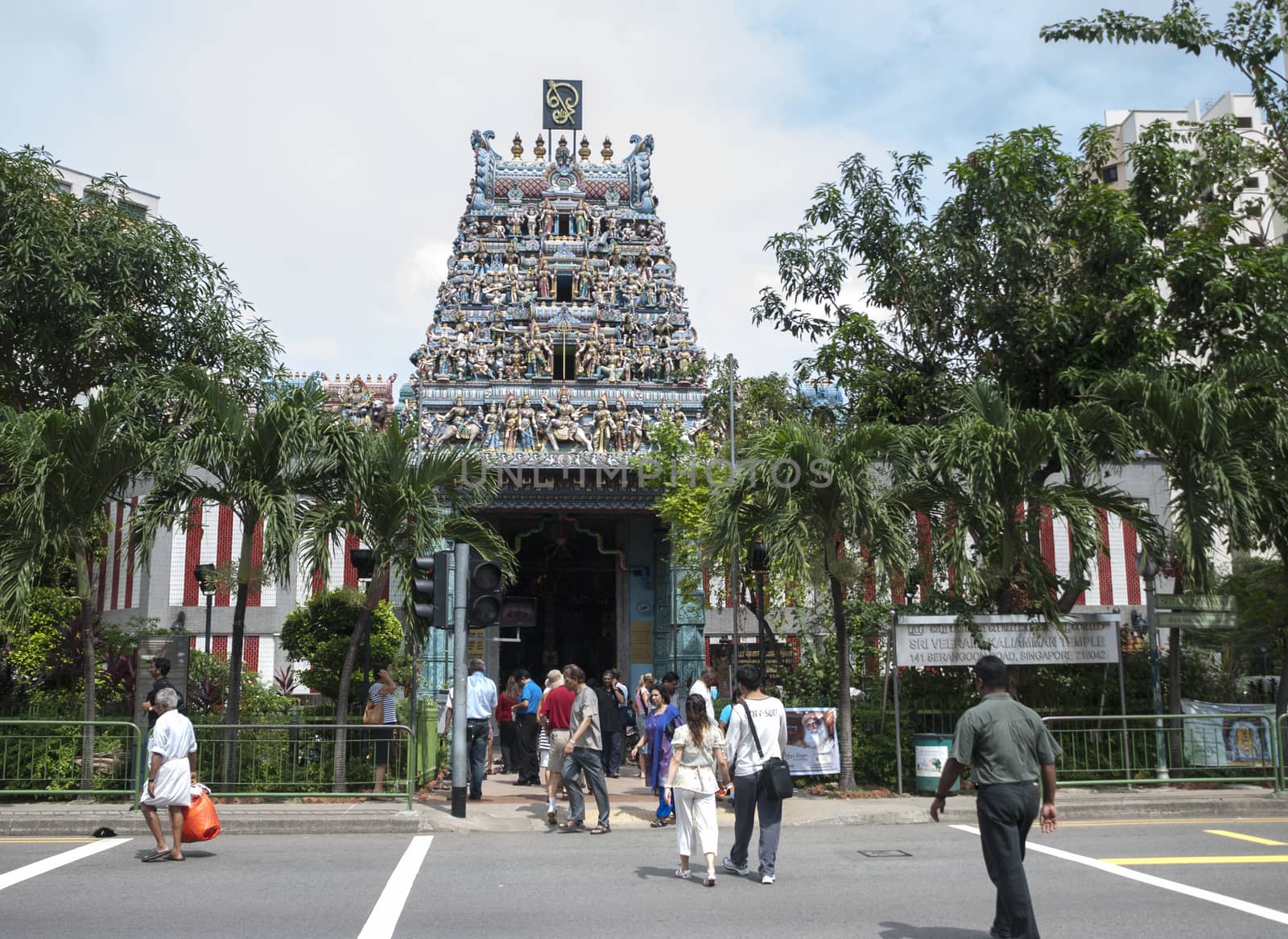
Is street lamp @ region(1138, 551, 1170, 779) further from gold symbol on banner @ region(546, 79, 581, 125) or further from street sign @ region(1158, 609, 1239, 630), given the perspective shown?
gold symbol on banner @ region(546, 79, 581, 125)

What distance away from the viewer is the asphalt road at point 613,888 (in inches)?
295

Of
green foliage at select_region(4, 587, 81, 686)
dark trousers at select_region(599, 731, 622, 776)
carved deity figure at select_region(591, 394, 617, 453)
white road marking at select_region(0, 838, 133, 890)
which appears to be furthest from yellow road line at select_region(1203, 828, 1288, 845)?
green foliage at select_region(4, 587, 81, 686)

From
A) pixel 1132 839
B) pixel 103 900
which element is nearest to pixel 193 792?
pixel 103 900

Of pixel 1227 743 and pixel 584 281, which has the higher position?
pixel 584 281

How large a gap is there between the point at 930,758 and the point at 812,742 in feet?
4.97

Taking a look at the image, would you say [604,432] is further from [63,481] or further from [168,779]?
[168,779]

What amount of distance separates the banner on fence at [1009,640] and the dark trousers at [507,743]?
20.9 feet

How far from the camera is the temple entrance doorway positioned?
3356cm

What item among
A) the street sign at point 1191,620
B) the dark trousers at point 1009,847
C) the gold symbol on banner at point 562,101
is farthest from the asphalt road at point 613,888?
the gold symbol on banner at point 562,101

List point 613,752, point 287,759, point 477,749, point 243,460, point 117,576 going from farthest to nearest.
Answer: point 117,576 < point 613,752 < point 477,749 < point 243,460 < point 287,759

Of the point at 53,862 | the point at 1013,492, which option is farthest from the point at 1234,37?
the point at 53,862

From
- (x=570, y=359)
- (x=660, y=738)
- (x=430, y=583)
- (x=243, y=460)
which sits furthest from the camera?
(x=570, y=359)

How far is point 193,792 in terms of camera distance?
33.4 ft

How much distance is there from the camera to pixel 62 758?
46.1ft
